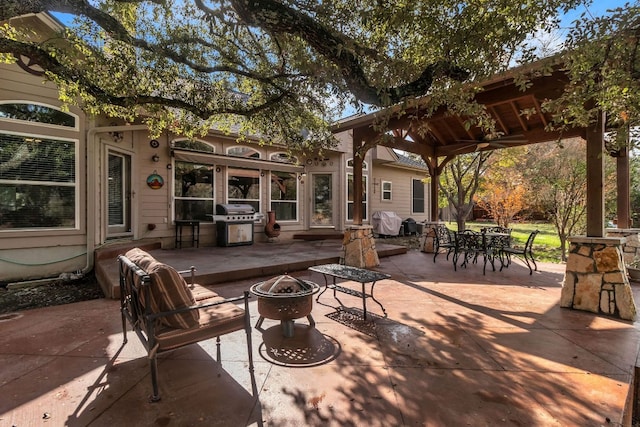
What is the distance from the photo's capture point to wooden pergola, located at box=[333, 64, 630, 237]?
3967 mm

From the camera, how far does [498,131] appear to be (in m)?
6.87

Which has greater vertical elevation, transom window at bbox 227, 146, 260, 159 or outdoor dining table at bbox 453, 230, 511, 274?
transom window at bbox 227, 146, 260, 159

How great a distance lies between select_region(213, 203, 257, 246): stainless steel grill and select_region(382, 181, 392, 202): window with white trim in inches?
251

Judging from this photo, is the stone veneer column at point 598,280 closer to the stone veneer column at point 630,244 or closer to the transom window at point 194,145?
the stone veneer column at point 630,244

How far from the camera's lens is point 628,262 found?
6.21m

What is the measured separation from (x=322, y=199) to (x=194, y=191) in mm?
4427

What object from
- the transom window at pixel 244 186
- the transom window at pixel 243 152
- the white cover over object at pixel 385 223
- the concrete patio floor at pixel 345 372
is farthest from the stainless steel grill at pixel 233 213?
the white cover over object at pixel 385 223

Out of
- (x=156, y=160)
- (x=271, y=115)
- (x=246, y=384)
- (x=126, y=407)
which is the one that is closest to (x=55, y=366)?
(x=126, y=407)

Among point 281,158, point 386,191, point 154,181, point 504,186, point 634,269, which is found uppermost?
point 281,158

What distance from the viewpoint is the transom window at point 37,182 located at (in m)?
5.10

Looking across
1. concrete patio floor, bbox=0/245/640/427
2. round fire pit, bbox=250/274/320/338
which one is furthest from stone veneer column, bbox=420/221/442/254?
round fire pit, bbox=250/274/320/338

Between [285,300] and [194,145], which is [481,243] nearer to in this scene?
[285,300]

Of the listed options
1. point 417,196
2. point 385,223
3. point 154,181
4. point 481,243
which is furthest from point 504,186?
point 154,181

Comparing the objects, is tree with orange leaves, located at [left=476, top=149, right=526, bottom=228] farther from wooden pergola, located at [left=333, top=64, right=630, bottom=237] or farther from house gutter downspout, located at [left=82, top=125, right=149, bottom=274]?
house gutter downspout, located at [left=82, top=125, right=149, bottom=274]
